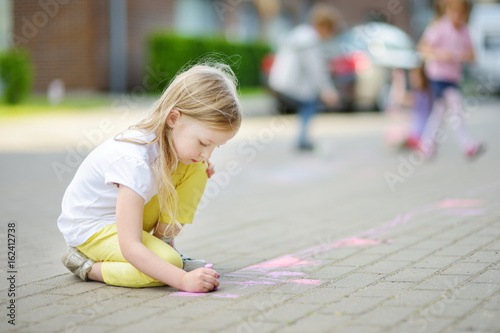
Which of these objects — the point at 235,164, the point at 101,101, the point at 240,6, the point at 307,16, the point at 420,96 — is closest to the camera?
the point at 235,164

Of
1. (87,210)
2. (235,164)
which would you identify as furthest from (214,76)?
(235,164)

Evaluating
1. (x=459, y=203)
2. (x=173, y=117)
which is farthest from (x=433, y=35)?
(x=173, y=117)

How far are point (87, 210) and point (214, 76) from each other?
34.4 inches

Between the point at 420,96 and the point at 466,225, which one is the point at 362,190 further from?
the point at 420,96

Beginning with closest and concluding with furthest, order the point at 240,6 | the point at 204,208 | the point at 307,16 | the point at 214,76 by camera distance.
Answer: the point at 214,76
the point at 204,208
the point at 240,6
the point at 307,16

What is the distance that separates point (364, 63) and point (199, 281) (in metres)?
12.5

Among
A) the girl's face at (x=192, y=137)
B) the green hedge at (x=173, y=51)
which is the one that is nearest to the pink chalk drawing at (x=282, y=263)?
the girl's face at (x=192, y=137)

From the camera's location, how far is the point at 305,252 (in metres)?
4.12

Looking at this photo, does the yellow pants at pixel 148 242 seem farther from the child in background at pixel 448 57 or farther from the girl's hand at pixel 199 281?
the child in background at pixel 448 57

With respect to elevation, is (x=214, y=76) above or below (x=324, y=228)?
above

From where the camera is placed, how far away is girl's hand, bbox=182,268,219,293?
316 centimetres

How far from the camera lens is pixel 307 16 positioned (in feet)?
90.3

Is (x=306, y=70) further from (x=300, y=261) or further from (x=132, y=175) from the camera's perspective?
(x=132, y=175)

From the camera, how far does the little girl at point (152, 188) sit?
10.4 feet
